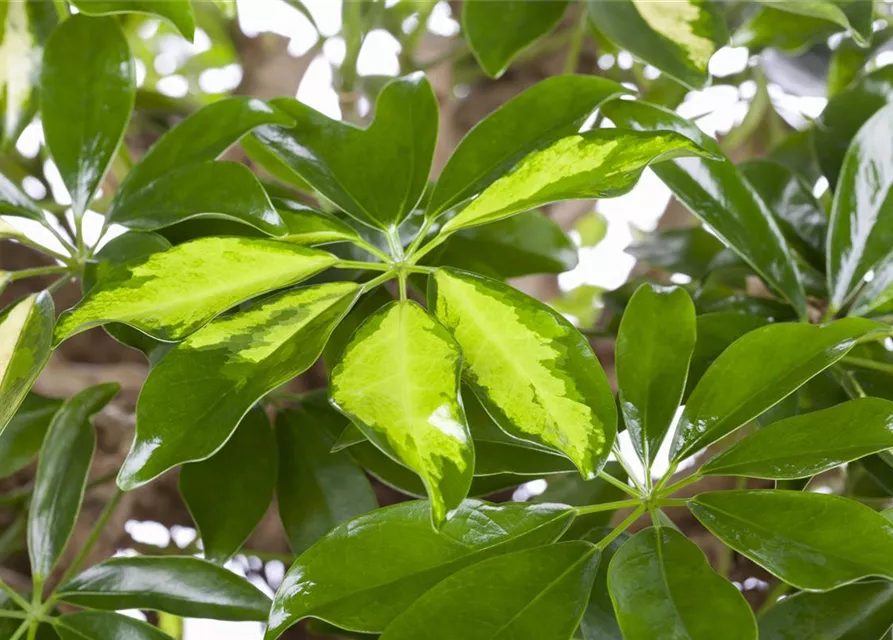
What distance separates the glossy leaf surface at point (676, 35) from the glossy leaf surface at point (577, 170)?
0.10 m

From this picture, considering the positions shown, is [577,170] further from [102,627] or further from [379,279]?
[102,627]

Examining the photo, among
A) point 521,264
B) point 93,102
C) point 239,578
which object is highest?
point 93,102

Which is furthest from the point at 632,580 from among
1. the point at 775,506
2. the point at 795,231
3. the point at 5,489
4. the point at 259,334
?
the point at 5,489

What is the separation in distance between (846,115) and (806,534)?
1.17 ft

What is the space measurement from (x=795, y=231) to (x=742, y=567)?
327mm

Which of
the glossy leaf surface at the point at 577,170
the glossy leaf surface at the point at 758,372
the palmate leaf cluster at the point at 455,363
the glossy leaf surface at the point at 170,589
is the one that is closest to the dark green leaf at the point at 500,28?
the palmate leaf cluster at the point at 455,363

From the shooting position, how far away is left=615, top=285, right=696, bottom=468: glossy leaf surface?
1.30 ft

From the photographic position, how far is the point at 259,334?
37 centimetres

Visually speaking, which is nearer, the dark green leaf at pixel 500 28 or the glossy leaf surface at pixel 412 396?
the glossy leaf surface at pixel 412 396

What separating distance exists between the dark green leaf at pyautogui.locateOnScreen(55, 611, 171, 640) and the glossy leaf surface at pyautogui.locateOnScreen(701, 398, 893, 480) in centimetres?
32

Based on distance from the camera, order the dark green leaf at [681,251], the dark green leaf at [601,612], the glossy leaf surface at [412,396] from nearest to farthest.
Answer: the glossy leaf surface at [412,396] < the dark green leaf at [601,612] < the dark green leaf at [681,251]

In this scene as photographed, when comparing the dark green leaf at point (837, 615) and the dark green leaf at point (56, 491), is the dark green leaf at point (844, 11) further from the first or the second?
the dark green leaf at point (56, 491)

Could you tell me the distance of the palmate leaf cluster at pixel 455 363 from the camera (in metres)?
0.33

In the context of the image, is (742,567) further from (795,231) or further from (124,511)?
(124,511)
